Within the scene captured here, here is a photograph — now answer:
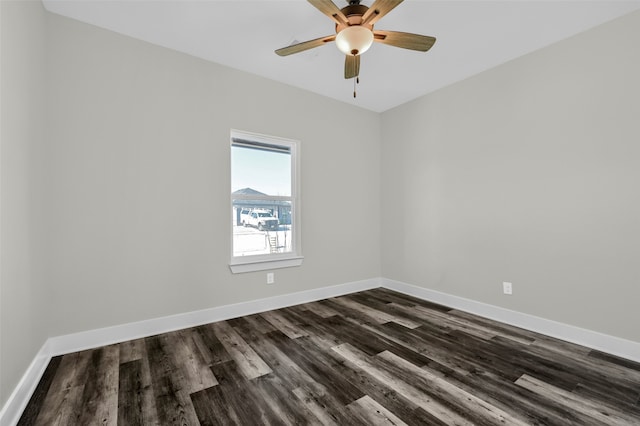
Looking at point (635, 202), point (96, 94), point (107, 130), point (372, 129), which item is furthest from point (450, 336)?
point (96, 94)

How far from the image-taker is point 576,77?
101 inches

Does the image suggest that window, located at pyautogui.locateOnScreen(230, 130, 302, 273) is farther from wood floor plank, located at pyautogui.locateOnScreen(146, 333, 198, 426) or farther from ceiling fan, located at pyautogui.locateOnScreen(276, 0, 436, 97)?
ceiling fan, located at pyautogui.locateOnScreen(276, 0, 436, 97)

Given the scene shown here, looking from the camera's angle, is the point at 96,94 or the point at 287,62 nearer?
the point at 96,94

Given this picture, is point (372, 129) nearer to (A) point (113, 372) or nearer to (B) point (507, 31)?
(B) point (507, 31)

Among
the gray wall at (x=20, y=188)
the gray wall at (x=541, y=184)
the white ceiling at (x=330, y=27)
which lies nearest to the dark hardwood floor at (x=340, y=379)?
the gray wall at (x=20, y=188)

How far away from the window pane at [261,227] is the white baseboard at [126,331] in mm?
611

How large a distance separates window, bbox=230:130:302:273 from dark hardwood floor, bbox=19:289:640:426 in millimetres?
845

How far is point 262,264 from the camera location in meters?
3.35

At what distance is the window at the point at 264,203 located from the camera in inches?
130

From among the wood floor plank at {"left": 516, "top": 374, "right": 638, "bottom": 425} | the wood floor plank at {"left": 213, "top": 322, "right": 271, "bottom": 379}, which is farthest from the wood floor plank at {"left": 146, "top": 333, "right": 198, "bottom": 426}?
the wood floor plank at {"left": 516, "top": 374, "right": 638, "bottom": 425}

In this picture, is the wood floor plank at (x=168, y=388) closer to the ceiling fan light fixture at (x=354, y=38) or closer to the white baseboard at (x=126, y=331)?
the white baseboard at (x=126, y=331)

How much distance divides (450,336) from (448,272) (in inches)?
41.9

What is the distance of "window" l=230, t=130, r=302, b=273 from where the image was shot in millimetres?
3311

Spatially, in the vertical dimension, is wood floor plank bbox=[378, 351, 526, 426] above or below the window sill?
below
